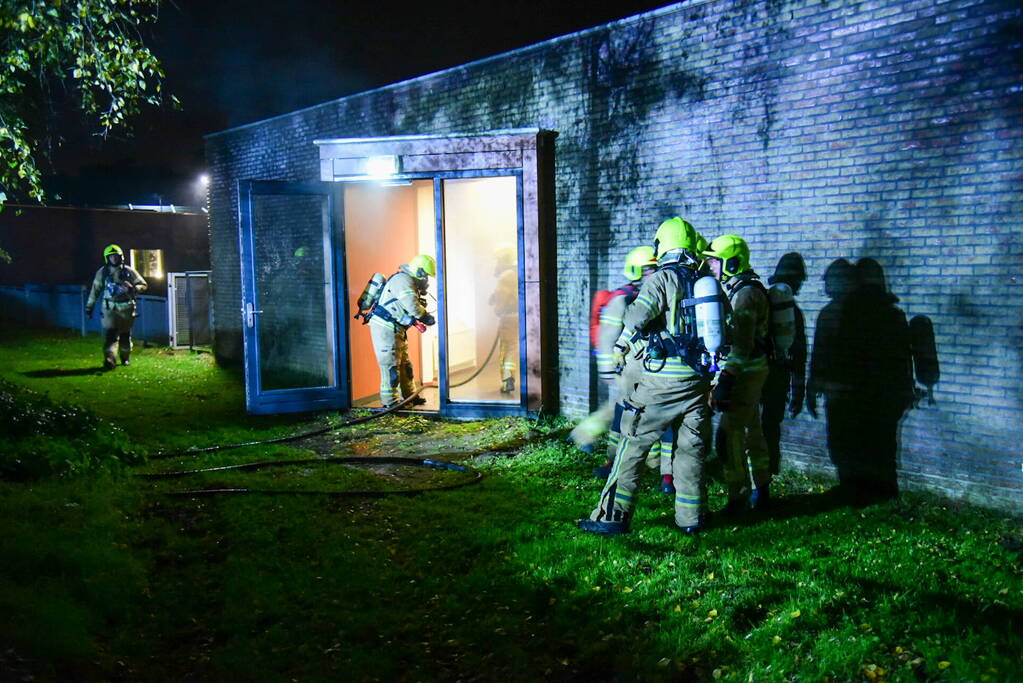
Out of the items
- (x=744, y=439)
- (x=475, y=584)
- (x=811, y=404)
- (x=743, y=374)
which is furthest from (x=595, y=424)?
(x=475, y=584)

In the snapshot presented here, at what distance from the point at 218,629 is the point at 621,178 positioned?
19.0 feet

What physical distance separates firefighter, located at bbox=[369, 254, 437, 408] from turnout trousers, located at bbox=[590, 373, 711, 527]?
491 cm

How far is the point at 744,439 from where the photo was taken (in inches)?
231

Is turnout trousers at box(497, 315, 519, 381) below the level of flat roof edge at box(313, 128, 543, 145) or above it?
below

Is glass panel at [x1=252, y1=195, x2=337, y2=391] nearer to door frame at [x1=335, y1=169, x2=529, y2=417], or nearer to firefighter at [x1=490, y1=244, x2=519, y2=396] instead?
door frame at [x1=335, y1=169, x2=529, y2=417]

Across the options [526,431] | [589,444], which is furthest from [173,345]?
[589,444]

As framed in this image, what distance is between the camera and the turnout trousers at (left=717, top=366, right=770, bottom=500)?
18.7ft

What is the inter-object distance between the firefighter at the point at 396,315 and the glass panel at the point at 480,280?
50.6 inches

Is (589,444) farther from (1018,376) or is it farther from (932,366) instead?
(1018,376)

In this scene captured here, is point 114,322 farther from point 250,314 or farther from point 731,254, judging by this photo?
point 731,254

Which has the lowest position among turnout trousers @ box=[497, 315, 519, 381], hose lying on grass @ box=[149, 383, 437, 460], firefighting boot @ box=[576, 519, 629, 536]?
firefighting boot @ box=[576, 519, 629, 536]

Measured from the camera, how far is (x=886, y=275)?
611 cm

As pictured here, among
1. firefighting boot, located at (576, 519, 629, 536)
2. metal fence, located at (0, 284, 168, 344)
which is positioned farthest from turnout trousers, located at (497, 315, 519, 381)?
metal fence, located at (0, 284, 168, 344)

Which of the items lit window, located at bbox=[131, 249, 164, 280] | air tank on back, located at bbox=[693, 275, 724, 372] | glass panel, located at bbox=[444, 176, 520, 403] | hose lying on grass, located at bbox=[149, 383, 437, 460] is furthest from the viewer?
lit window, located at bbox=[131, 249, 164, 280]
